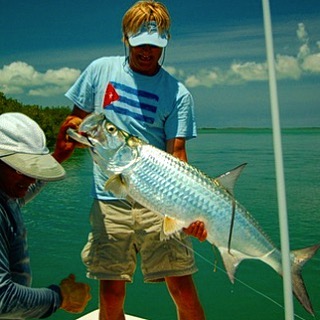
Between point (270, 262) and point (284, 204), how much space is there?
0.79 m

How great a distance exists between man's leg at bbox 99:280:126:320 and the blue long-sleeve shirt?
3.22 feet

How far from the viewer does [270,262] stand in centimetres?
248

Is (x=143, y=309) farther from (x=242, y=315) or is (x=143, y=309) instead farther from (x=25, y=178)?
(x=25, y=178)

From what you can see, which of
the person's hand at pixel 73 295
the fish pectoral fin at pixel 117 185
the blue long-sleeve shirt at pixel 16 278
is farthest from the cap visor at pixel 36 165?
the fish pectoral fin at pixel 117 185

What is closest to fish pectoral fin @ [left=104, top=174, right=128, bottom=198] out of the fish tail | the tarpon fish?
the tarpon fish

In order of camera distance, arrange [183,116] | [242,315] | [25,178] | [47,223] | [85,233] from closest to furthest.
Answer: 1. [25,178]
2. [183,116]
3. [242,315]
4. [85,233]
5. [47,223]

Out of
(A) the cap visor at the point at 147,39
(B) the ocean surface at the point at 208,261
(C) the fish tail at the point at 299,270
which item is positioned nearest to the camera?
(C) the fish tail at the point at 299,270

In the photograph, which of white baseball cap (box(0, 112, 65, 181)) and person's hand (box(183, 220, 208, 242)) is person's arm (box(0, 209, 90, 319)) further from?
person's hand (box(183, 220, 208, 242))

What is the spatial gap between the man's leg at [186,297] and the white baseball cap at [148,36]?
1.13 metres

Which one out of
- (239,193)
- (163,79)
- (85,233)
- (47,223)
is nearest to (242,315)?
(163,79)

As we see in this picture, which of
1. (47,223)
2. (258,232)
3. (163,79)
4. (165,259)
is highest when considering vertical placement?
(163,79)

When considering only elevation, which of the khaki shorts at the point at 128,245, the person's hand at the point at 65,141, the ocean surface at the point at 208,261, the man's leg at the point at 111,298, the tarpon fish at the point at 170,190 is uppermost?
the person's hand at the point at 65,141

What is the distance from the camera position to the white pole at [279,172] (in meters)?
1.77

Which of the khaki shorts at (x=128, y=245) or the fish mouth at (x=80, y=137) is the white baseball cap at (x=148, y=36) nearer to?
the fish mouth at (x=80, y=137)
